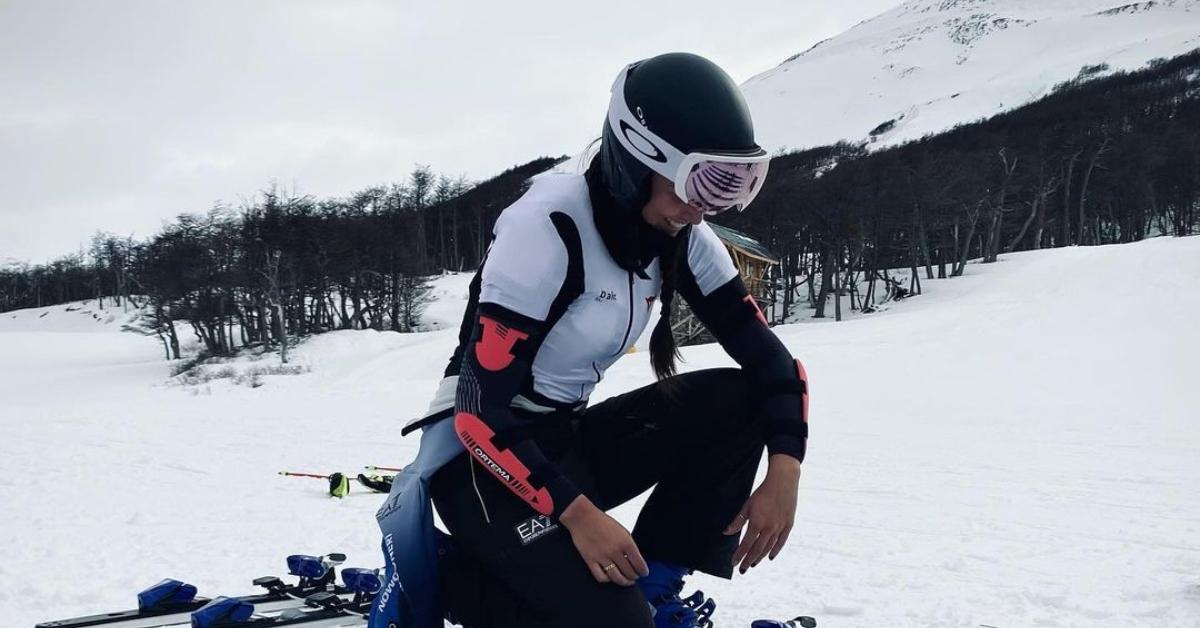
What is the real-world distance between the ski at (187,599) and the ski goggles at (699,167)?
2.31 metres

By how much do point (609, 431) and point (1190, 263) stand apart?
31115 millimetres

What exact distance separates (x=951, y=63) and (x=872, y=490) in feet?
387

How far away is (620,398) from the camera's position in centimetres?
241

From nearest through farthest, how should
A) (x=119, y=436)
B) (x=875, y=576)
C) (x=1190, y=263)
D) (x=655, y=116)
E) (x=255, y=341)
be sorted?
1. (x=655, y=116)
2. (x=875, y=576)
3. (x=119, y=436)
4. (x=1190, y=263)
5. (x=255, y=341)

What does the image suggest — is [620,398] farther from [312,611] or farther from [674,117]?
[312,611]

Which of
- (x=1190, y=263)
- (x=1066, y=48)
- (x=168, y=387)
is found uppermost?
(x=1066, y=48)

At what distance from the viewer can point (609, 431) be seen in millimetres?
2271

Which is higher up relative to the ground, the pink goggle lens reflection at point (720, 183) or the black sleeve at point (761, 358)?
the pink goggle lens reflection at point (720, 183)

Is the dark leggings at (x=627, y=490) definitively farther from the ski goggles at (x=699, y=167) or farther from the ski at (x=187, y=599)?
the ski at (x=187, y=599)

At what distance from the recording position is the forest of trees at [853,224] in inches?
1481

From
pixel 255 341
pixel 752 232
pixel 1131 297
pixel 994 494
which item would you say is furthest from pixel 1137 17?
pixel 994 494

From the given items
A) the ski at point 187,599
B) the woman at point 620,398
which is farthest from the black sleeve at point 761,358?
the ski at point 187,599

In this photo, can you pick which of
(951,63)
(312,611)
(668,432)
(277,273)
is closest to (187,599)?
(312,611)

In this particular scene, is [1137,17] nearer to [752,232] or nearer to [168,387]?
[752,232]
